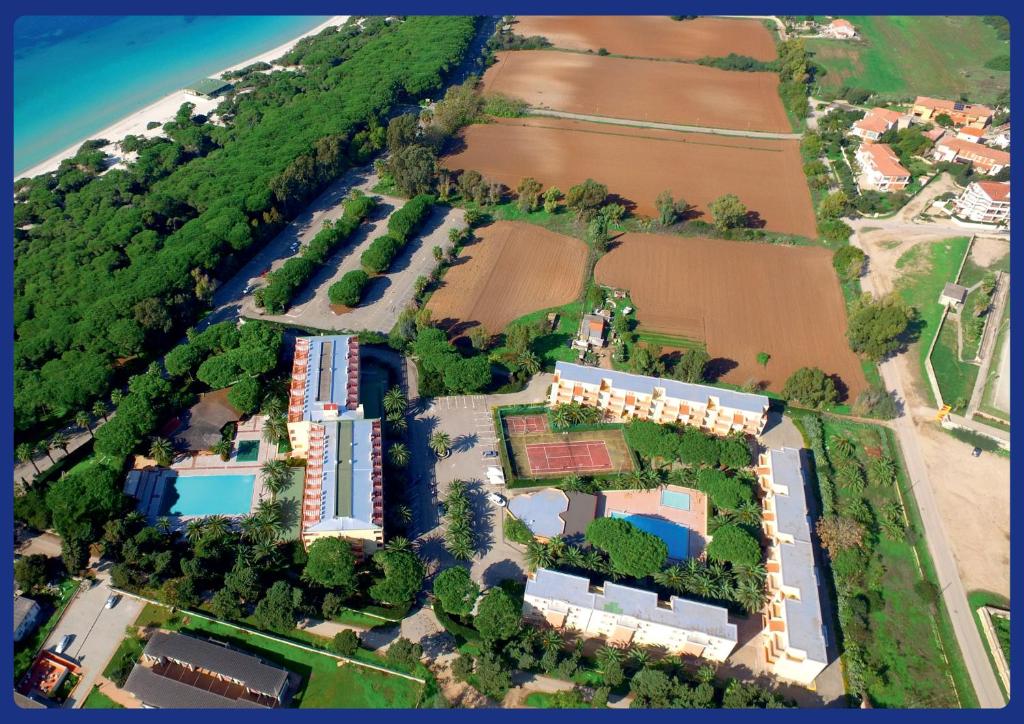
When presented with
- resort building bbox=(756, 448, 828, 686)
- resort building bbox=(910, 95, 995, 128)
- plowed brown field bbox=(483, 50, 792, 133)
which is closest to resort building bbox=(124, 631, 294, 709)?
resort building bbox=(756, 448, 828, 686)

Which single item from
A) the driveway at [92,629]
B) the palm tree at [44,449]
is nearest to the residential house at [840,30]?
the palm tree at [44,449]

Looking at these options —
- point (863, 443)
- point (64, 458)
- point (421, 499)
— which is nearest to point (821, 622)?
point (863, 443)

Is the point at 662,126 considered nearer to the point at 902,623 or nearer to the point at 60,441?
the point at 902,623

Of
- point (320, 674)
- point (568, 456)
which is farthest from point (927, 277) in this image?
point (320, 674)

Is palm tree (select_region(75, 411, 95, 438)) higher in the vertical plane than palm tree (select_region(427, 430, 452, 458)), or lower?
higher

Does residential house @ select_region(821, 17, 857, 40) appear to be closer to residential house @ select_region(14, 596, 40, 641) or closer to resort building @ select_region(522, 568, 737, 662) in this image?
resort building @ select_region(522, 568, 737, 662)

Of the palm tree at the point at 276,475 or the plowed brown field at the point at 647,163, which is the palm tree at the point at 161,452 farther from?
the plowed brown field at the point at 647,163
